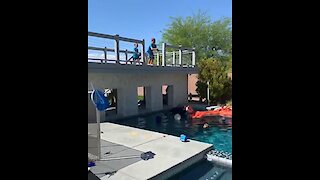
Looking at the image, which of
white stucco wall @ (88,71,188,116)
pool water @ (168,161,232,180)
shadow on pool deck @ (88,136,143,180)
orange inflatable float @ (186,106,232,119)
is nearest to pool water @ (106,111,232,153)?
orange inflatable float @ (186,106,232,119)

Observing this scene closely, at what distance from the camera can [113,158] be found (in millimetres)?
5480

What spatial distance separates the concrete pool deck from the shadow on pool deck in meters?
0.12

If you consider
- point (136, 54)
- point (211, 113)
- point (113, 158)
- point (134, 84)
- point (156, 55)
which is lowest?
point (113, 158)

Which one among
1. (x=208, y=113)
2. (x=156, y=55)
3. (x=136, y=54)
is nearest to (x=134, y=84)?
(x=136, y=54)

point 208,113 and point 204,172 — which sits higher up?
point 208,113

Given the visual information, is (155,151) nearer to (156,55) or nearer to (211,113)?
(211,113)

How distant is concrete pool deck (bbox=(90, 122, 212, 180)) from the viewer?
4730mm

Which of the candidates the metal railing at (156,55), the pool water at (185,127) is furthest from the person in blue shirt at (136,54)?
the pool water at (185,127)

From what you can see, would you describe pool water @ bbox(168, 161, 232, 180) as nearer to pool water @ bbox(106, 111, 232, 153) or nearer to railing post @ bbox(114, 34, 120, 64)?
pool water @ bbox(106, 111, 232, 153)

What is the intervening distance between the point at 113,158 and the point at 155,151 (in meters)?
1.01

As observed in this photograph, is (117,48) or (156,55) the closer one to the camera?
(117,48)
